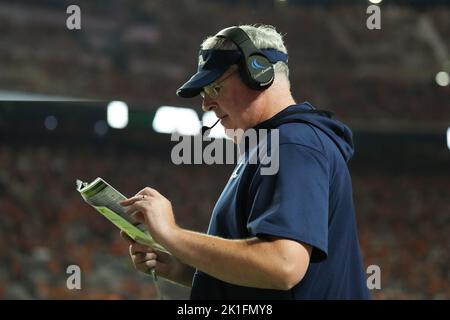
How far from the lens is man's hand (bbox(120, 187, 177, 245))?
1.53 m

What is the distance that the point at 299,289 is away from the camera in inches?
60.7

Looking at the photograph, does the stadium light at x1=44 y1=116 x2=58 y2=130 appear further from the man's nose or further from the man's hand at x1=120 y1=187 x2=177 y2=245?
the man's hand at x1=120 y1=187 x2=177 y2=245

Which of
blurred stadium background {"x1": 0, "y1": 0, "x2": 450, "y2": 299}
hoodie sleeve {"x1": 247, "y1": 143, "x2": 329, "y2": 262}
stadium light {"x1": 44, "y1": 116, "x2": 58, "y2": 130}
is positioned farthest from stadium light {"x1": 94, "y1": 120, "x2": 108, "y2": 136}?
hoodie sleeve {"x1": 247, "y1": 143, "x2": 329, "y2": 262}

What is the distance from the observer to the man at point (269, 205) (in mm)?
1458

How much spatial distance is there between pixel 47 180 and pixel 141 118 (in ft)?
5.15

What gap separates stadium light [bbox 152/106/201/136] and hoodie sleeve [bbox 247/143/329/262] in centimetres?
823

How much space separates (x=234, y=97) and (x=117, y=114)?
8679 mm

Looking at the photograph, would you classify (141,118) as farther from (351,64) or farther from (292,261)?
(292,261)

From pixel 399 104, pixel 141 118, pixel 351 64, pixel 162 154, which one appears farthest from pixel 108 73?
pixel 399 104

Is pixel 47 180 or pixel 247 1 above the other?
pixel 247 1

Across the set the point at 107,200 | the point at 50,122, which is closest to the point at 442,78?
the point at 50,122

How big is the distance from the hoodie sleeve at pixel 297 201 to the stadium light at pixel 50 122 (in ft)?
29.9

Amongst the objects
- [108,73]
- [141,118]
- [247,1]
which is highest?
[247,1]
